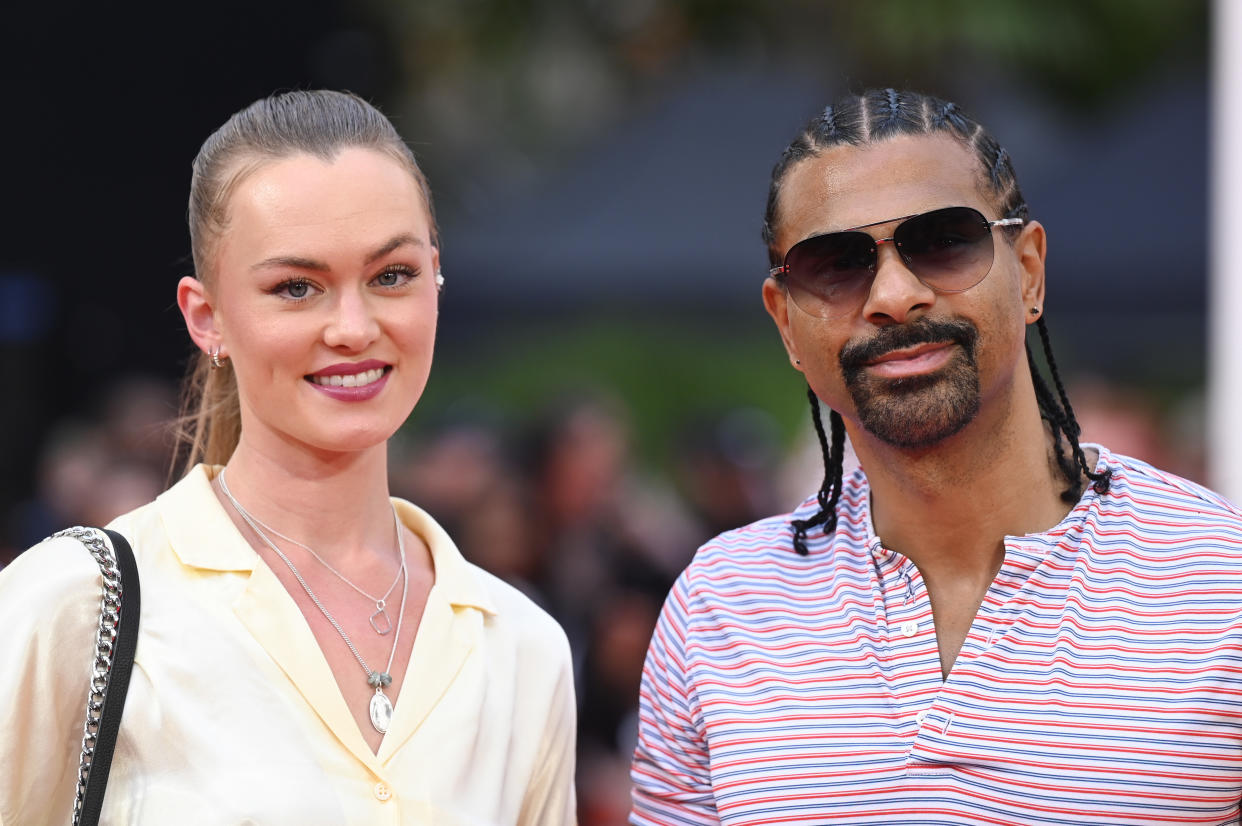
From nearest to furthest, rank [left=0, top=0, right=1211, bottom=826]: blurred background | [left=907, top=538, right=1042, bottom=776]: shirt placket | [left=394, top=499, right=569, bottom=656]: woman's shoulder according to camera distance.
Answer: [left=907, top=538, right=1042, bottom=776]: shirt placket, [left=394, top=499, right=569, bottom=656]: woman's shoulder, [left=0, top=0, right=1211, bottom=826]: blurred background

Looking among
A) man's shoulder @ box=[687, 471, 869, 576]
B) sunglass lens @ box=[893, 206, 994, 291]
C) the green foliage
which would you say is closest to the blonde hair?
man's shoulder @ box=[687, 471, 869, 576]

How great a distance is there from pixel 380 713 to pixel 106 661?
0.51m

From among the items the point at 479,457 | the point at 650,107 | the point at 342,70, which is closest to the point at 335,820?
the point at 479,457

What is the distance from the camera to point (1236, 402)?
5133 millimetres

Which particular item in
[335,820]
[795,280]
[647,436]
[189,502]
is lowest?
[335,820]

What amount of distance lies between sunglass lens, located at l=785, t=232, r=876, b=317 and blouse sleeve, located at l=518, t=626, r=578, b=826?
95 centimetres

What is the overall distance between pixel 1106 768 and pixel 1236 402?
109 inches

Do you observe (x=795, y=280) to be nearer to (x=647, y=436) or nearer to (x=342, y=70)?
(x=342, y=70)

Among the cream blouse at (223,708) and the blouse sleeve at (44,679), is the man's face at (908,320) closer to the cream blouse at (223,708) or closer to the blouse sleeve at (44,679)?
the cream blouse at (223,708)

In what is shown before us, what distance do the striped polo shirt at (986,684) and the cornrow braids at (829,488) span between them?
4 centimetres

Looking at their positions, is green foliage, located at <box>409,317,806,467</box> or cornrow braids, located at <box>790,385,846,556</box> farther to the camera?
green foliage, located at <box>409,317,806,467</box>

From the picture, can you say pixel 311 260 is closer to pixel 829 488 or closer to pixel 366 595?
pixel 366 595

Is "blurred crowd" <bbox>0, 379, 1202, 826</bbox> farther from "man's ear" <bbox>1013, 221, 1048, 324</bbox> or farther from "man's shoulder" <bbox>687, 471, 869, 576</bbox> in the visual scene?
"man's ear" <bbox>1013, 221, 1048, 324</bbox>

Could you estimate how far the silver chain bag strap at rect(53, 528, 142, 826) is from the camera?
270 cm
